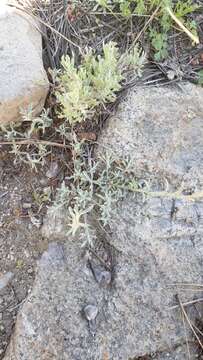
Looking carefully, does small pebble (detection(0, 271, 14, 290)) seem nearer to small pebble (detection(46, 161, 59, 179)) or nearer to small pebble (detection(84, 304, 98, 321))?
small pebble (detection(84, 304, 98, 321))

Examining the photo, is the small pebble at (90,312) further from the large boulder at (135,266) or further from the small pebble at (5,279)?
the small pebble at (5,279)

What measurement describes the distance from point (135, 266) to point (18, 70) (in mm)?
1180

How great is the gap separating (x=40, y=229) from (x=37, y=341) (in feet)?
1.84

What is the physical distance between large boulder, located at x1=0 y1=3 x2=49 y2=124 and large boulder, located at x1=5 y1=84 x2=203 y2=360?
1.45ft

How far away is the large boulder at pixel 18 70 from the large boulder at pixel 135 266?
441 mm

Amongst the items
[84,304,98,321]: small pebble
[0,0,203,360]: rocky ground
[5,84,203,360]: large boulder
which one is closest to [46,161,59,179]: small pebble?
[0,0,203,360]: rocky ground

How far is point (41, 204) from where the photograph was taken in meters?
2.59

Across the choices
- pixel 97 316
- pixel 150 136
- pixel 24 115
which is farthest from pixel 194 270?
pixel 24 115

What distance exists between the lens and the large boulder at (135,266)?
2.32 meters

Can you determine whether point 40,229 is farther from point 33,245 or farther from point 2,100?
point 2,100

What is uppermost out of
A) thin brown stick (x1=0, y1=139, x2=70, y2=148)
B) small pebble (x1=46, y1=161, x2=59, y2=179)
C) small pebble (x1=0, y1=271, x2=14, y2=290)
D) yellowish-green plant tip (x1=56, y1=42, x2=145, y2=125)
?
yellowish-green plant tip (x1=56, y1=42, x2=145, y2=125)

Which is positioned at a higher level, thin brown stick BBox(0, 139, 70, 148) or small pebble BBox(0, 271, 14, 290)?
thin brown stick BBox(0, 139, 70, 148)

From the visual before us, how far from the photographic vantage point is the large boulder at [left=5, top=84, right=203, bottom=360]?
2.32 metres

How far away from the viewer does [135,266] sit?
8.08ft
